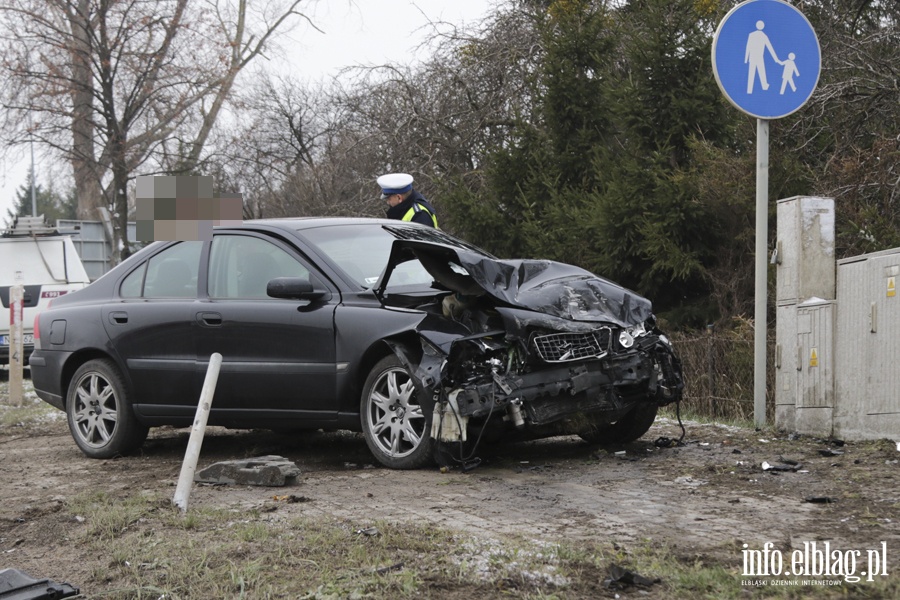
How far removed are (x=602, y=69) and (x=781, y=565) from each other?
41.7ft

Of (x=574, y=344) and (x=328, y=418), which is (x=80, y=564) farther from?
(x=574, y=344)

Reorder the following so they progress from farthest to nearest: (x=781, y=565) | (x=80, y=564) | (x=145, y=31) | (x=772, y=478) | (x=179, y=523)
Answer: (x=145, y=31)
(x=772, y=478)
(x=179, y=523)
(x=80, y=564)
(x=781, y=565)

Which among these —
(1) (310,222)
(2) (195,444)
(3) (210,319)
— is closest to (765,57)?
(1) (310,222)

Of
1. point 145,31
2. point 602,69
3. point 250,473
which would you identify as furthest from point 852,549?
point 145,31

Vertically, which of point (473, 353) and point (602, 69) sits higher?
point (602, 69)

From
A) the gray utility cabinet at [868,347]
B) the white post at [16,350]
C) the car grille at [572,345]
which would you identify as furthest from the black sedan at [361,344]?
the white post at [16,350]

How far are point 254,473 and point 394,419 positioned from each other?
91cm

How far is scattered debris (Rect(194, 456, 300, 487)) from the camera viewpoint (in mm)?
6270

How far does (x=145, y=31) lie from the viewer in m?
21.2

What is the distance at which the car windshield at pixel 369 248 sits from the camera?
7.30 meters

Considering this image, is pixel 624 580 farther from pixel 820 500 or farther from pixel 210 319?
pixel 210 319

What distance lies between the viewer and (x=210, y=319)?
772 cm

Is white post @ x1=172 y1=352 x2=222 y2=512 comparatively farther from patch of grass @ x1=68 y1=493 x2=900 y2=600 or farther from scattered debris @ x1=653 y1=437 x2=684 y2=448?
scattered debris @ x1=653 y1=437 x2=684 y2=448

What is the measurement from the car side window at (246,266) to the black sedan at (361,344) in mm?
11
